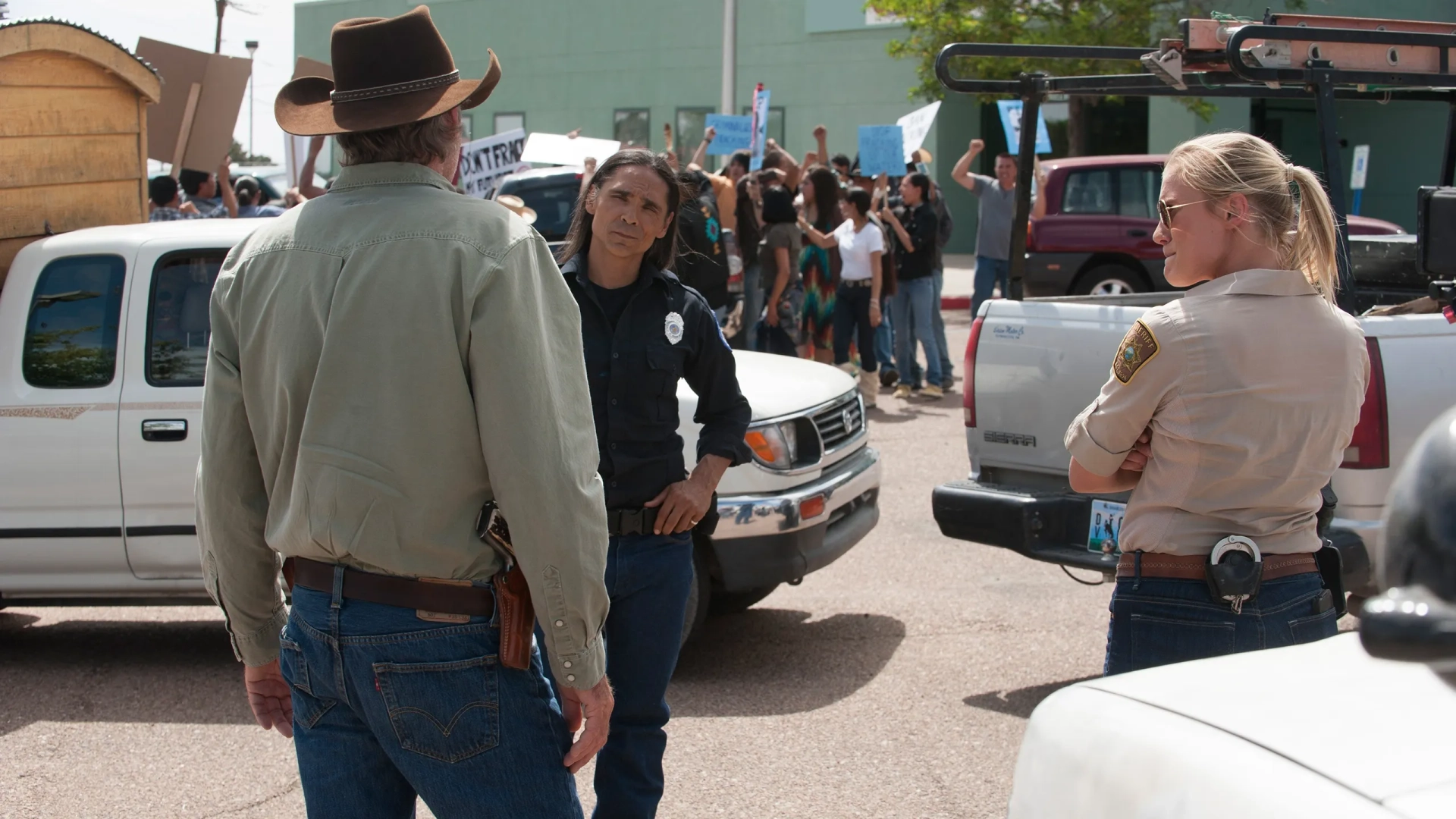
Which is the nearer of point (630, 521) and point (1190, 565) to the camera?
point (1190, 565)

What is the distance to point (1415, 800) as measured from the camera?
146cm

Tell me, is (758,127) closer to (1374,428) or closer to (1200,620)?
(1374,428)

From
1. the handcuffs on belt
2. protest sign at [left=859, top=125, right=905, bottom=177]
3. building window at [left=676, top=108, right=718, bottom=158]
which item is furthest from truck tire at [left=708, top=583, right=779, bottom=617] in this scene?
building window at [left=676, top=108, right=718, bottom=158]

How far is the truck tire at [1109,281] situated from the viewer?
14.9 m

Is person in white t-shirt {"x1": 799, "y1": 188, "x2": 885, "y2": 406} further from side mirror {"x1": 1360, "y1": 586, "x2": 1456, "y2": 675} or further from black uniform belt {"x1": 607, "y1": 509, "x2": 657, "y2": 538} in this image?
side mirror {"x1": 1360, "y1": 586, "x2": 1456, "y2": 675}

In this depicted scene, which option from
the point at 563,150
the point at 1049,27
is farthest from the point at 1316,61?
the point at 1049,27

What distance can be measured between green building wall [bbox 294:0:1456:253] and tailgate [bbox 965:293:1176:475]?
20.7 metres

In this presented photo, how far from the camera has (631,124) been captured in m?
33.3

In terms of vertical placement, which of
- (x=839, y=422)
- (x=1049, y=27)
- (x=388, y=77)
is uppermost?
(x=1049, y=27)

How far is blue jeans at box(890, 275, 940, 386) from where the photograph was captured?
1216 centimetres

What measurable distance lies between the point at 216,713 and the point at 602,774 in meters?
2.32

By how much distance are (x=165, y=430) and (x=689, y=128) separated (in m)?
Answer: 28.0

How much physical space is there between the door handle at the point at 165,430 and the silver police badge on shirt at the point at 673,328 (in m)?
Result: 2.57

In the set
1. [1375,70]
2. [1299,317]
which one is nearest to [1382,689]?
[1299,317]
